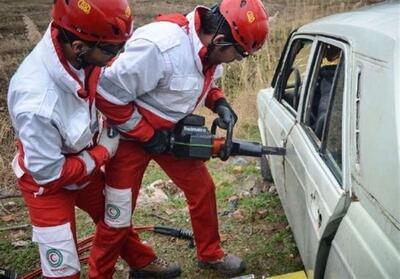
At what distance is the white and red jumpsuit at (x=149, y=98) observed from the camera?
106 inches

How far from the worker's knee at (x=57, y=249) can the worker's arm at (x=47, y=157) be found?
0.68 ft

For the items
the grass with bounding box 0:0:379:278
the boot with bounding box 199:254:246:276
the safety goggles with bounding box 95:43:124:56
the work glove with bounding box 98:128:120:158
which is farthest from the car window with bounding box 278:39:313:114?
the safety goggles with bounding box 95:43:124:56

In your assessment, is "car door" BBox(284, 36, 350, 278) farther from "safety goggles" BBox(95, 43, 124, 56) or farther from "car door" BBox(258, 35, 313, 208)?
"safety goggles" BBox(95, 43, 124, 56)

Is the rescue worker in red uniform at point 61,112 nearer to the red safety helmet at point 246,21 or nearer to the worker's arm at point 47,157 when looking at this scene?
the worker's arm at point 47,157

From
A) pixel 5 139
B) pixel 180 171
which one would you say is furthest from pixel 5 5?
pixel 180 171

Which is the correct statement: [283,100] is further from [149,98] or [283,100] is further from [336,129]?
[336,129]

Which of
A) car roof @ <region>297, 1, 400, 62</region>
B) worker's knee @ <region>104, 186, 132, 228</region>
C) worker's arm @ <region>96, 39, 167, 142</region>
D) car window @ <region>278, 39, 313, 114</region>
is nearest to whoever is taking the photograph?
car roof @ <region>297, 1, 400, 62</region>

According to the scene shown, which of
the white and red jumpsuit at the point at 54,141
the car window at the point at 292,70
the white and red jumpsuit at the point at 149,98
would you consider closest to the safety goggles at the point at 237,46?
the white and red jumpsuit at the point at 149,98

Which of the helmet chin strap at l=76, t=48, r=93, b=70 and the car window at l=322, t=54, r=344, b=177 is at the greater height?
the helmet chin strap at l=76, t=48, r=93, b=70

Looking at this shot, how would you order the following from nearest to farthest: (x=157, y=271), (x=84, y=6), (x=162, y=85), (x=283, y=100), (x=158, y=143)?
(x=84, y=6), (x=162, y=85), (x=158, y=143), (x=157, y=271), (x=283, y=100)

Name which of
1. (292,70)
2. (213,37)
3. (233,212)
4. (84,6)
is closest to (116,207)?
(213,37)

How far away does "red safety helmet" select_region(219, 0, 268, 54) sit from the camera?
2.69 m

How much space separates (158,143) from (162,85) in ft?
1.15

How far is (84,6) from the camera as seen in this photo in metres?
2.14
